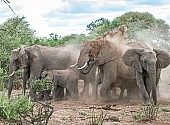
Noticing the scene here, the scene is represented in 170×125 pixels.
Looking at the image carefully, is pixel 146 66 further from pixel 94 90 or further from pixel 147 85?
pixel 94 90

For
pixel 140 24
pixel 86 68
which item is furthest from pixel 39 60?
pixel 140 24

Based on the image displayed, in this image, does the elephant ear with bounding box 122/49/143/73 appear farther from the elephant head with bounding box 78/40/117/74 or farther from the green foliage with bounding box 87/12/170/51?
the green foliage with bounding box 87/12/170/51

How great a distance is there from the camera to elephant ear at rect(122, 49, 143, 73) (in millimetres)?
12234

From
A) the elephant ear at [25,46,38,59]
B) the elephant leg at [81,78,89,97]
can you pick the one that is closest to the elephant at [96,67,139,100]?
the elephant leg at [81,78,89,97]

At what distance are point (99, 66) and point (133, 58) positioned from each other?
4.41 ft

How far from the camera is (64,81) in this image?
13484 mm

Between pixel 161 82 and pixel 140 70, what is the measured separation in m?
4.81

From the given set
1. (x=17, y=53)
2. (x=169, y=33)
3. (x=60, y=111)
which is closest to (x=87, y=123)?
(x=60, y=111)

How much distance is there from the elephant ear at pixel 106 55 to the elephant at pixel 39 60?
3.26ft

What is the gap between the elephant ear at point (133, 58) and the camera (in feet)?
40.1

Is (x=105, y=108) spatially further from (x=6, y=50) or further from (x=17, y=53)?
(x=6, y=50)

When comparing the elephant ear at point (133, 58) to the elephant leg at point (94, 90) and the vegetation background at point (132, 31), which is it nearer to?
the elephant leg at point (94, 90)

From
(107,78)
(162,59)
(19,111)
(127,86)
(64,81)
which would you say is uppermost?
(162,59)

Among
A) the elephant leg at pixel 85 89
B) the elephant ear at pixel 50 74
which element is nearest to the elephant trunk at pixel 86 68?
the elephant ear at pixel 50 74
